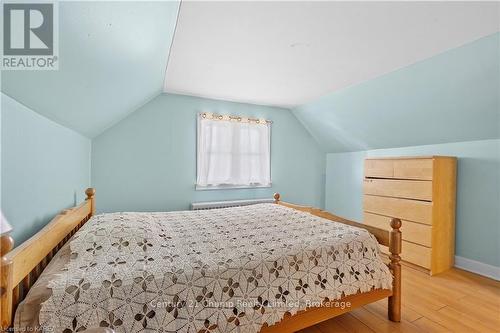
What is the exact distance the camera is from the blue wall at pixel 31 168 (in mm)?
1137

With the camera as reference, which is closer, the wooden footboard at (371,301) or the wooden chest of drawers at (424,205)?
the wooden footboard at (371,301)

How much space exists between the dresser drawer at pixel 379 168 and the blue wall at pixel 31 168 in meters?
3.62

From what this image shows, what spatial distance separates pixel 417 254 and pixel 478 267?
657 millimetres

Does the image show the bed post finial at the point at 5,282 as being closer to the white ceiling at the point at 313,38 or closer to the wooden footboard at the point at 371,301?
the wooden footboard at the point at 371,301

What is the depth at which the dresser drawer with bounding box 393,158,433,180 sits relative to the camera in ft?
8.88

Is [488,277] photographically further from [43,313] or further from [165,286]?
[43,313]

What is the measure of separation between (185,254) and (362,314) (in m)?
1.58

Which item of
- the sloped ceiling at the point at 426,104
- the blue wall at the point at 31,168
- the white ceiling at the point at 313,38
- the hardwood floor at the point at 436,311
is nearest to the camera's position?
the blue wall at the point at 31,168

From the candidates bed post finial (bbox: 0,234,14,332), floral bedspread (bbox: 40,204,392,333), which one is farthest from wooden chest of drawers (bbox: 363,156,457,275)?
bed post finial (bbox: 0,234,14,332)

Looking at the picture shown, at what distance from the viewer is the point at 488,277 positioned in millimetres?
2619

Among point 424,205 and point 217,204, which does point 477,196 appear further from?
point 217,204

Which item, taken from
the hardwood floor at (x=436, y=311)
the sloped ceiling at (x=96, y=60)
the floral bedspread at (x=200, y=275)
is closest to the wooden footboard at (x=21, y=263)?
the floral bedspread at (x=200, y=275)

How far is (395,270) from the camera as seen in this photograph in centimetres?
184

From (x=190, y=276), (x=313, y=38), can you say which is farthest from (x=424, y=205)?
(x=190, y=276)
